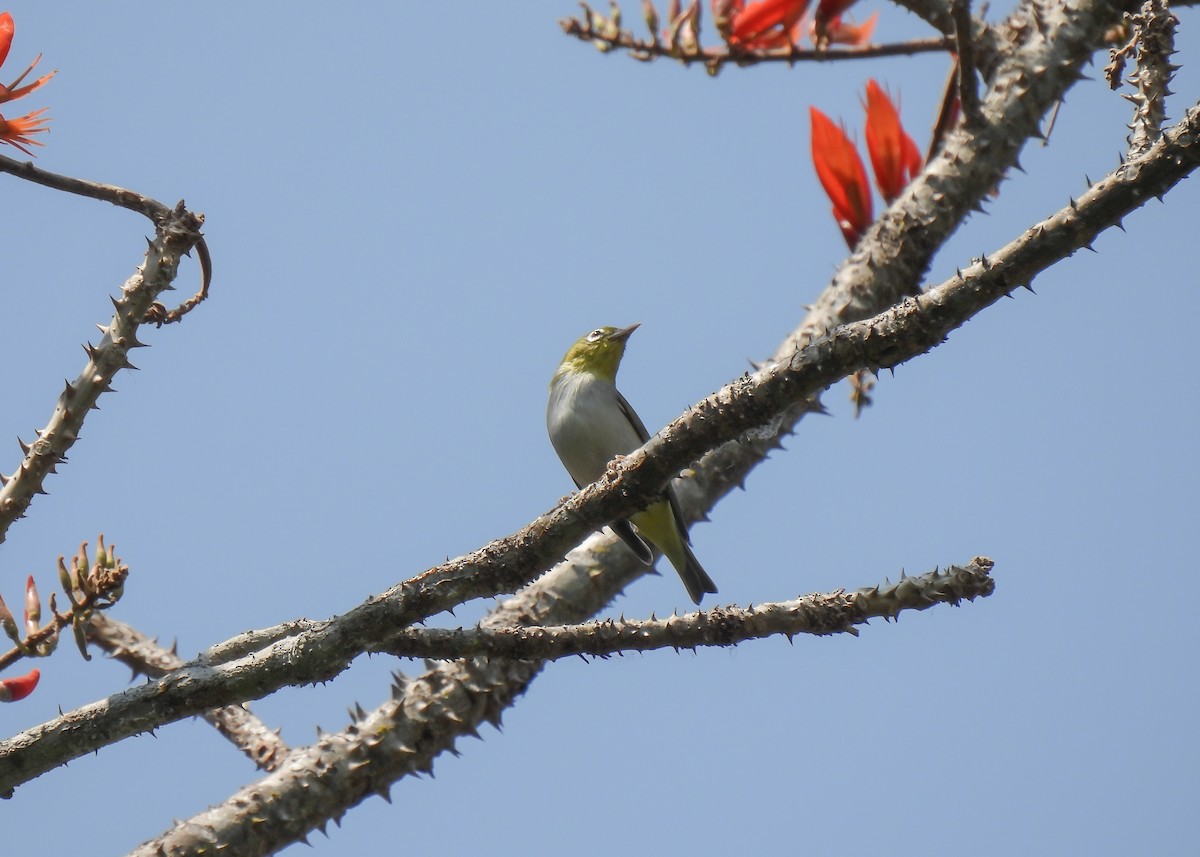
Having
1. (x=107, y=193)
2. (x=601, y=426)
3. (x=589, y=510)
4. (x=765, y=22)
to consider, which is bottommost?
(x=589, y=510)

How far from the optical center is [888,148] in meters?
5.26

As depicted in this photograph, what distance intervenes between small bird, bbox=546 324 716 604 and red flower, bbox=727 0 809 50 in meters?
2.23

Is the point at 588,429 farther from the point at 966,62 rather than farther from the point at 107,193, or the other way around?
the point at 107,193

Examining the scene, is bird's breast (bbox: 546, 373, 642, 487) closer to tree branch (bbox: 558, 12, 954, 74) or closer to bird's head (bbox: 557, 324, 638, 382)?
A: bird's head (bbox: 557, 324, 638, 382)

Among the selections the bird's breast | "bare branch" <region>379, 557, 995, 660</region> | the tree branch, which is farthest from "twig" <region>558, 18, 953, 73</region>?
"bare branch" <region>379, 557, 995, 660</region>

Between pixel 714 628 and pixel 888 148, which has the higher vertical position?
pixel 888 148

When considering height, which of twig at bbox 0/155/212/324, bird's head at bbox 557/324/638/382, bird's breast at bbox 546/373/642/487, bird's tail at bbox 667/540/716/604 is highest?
bird's head at bbox 557/324/638/382

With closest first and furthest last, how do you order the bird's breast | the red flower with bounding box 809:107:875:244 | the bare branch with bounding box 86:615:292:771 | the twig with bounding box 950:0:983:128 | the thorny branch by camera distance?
the thorny branch, the bare branch with bounding box 86:615:292:771, the twig with bounding box 950:0:983:128, the red flower with bounding box 809:107:875:244, the bird's breast

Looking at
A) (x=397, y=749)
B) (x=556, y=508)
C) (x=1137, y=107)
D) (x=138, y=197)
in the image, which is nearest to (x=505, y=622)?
(x=397, y=749)

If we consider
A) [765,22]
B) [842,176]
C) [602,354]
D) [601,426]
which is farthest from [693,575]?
[765,22]

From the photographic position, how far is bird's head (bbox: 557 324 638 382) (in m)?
7.01

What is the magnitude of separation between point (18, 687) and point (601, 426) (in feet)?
13.0

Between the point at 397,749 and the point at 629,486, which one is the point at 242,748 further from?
the point at 629,486

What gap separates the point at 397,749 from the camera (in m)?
4.12
